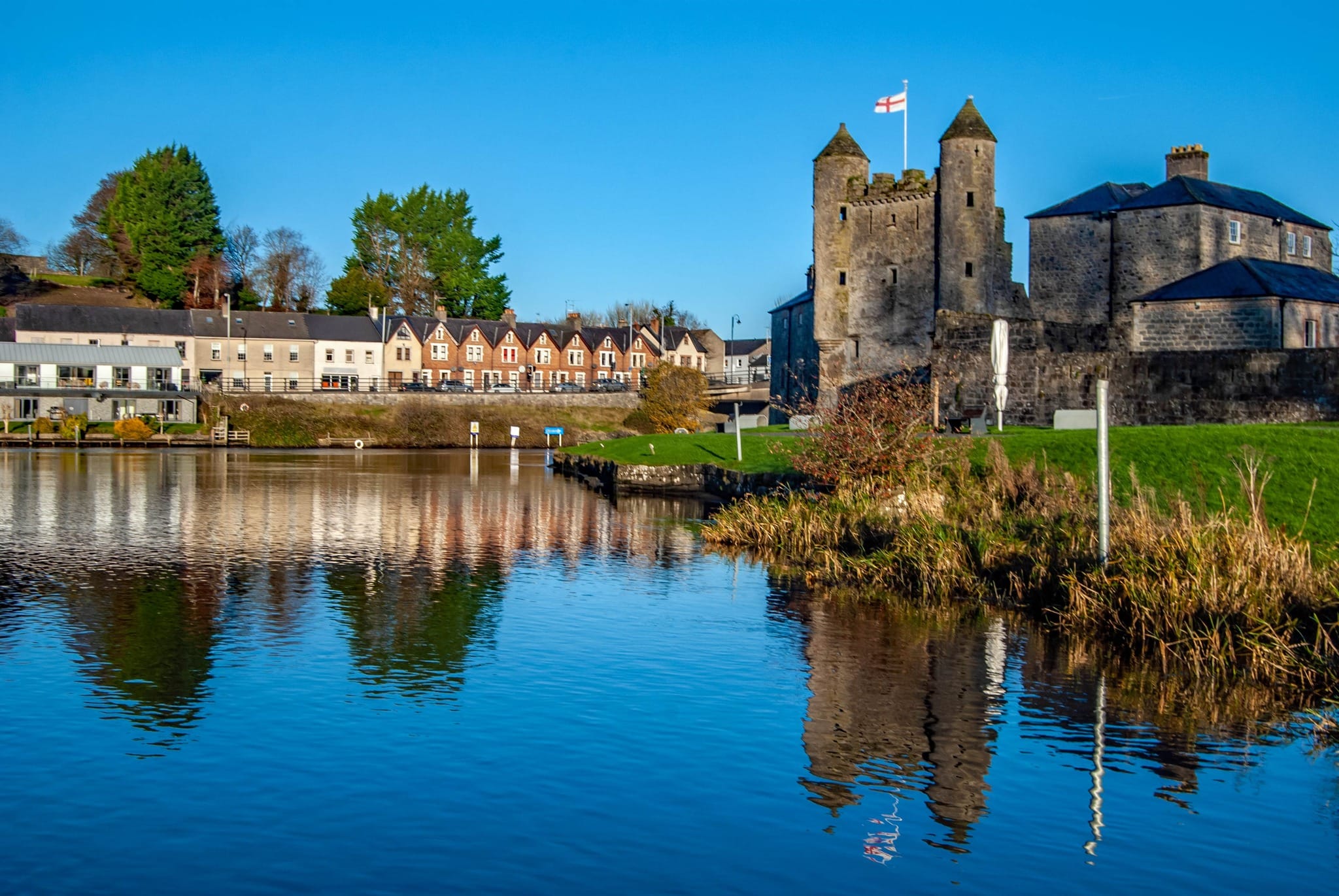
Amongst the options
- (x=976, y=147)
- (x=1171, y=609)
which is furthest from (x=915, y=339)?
(x=1171, y=609)

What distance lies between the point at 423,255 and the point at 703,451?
89769mm

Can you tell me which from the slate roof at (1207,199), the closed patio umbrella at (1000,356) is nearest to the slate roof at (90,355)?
the slate roof at (1207,199)

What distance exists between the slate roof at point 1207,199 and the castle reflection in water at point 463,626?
29.4 m

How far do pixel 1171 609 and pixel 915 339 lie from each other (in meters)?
44.2

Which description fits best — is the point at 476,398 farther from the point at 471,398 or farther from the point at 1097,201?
the point at 1097,201

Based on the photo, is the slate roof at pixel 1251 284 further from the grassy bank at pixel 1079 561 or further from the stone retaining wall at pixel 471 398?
the stone retaining wall at pixel 471 398

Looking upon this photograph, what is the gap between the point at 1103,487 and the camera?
15133 mm

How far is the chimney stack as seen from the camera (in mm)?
55562

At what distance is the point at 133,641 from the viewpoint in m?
14.6

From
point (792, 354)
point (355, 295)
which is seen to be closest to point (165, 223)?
point (355, 295)

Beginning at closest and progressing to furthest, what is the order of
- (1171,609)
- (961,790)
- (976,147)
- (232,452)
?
(961,790) → (1171,609) → (976,147) → (232,452)

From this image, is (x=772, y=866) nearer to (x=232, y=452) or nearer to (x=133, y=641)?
(x=133, y=641)

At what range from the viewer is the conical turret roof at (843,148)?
196 feet

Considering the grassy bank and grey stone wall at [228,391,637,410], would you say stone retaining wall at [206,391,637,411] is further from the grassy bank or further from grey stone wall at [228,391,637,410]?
the grassy bank
